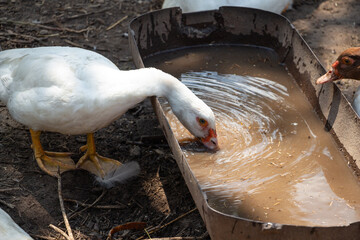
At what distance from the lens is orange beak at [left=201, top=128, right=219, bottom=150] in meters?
3.65

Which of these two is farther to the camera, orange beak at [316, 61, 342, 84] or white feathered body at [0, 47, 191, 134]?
orange beak at [316, 61, 342, 84]

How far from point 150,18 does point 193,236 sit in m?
2.35

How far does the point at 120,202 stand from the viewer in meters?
3.71

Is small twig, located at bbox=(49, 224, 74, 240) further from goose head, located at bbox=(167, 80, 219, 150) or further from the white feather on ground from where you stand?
goose head, located at bbox=(167, 80, 219, 150)

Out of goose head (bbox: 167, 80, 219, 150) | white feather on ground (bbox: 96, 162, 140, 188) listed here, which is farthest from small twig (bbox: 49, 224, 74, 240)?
goose head (bbox: 167, 80, 219, 150)

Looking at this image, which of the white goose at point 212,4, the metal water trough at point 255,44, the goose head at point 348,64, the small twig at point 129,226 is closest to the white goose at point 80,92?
the metal water trough at point 255,44

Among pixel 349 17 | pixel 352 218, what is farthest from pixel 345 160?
pixel 349 17

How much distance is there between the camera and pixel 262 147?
12.5 ft

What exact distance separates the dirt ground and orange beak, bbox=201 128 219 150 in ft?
1.33

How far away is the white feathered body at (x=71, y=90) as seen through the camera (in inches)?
133

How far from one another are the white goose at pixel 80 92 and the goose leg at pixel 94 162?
0.05 metres

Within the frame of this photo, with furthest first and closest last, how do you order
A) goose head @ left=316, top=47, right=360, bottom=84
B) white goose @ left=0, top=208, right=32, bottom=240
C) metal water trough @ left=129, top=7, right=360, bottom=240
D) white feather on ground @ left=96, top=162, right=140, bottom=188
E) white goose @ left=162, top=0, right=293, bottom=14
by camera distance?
white goose @ left=162, top=0, right=293, bottom=14, goose head @ left=316, top=47, right=360, bottom=84, white feather on ground @ left=96, top=162, right=140, bottom=188, white goose @ left=0, top=208, right=32, bottom=240, metal water trough @ left=129, top=7, right=360, bottom=240

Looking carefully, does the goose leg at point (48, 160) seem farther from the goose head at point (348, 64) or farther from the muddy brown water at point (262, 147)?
the goose head at point (348, 64)

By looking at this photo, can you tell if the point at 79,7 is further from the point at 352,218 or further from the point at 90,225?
the point at 352,218
